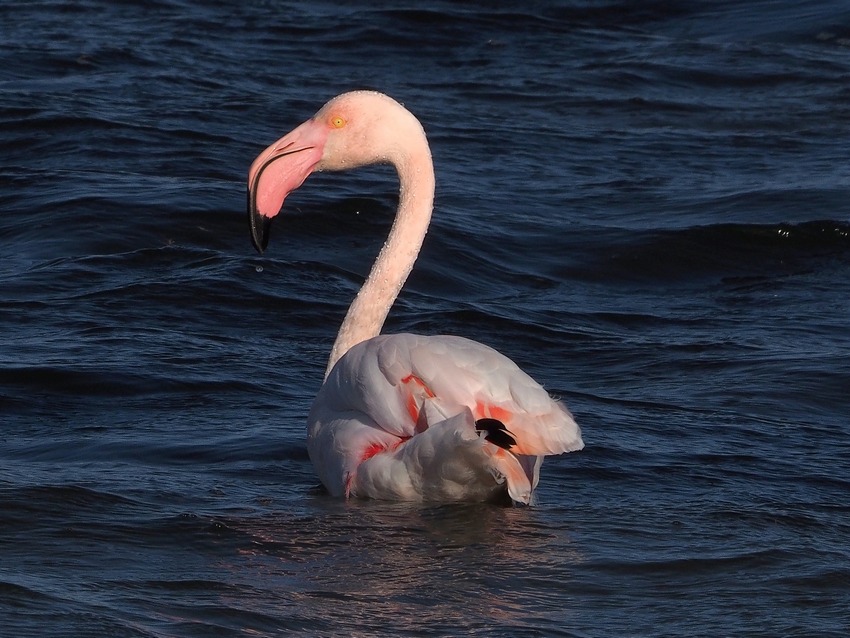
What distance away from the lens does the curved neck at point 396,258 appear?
6.46 meters

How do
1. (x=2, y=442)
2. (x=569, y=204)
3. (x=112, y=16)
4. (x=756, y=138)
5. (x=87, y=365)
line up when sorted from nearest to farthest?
(x=2, y=442) < (x=87, y=365) < (x=569, y=204) < (x=756, y=138) < (x=112, y=16)

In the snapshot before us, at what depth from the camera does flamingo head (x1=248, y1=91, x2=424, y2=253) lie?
6.43 metres

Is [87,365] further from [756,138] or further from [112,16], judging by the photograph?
[112,16]

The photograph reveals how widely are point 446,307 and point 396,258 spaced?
92.2 inches

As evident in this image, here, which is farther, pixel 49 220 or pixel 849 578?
pixel 49 220

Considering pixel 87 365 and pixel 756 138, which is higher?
pixel 756 138

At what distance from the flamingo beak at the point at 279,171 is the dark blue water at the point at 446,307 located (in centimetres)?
87

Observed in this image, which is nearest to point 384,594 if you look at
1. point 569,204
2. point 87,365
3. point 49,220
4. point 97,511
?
point 97,511

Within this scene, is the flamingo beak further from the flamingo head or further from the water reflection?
the water reflection

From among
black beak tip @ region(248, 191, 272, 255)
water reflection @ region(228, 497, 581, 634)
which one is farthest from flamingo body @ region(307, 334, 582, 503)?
black beak tip @ region(248, 191, 272, 255)

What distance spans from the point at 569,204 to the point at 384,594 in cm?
699

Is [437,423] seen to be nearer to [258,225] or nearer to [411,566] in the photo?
[411,566]

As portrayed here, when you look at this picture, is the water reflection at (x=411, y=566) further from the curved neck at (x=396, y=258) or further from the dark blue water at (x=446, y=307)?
the curved neck at (x=396, y=258)

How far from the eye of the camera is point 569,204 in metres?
11.3
